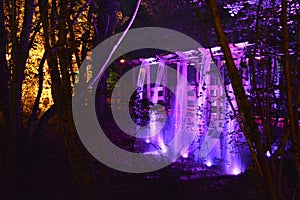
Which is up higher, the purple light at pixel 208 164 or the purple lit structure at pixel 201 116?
the purple lit structure at pixel 201 116

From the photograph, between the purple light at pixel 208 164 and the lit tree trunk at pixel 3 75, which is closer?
the lit tree trunk at pixel 3 75

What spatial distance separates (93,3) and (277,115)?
3351 millimetres

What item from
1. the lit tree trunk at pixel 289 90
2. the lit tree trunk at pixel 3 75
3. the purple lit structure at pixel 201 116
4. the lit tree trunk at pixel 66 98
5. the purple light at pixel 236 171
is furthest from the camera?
the purple light at pixel 236 171

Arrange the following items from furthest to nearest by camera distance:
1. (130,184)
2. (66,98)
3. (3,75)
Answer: (3,75)
(130,184)
(66,98)

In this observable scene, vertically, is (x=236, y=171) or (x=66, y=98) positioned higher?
(x=66, y=98)

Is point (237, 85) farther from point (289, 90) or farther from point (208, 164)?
point (208, 164)

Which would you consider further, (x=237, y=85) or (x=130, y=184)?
(x=130, y=184)

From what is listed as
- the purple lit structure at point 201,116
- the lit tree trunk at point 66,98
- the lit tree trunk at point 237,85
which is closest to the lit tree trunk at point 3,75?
the purple lit structure at point 201,116

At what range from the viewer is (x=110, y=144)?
7973 millimetres

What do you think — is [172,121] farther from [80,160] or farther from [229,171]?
[80,160]

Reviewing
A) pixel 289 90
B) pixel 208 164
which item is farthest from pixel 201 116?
pixel 289 90

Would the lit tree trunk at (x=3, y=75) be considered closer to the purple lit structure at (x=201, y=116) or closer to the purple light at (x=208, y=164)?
the purple lit structure at (x=201, y=116)

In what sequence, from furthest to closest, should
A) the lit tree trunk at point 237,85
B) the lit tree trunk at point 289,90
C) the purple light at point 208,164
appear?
the purple light at point 208,164
the lit tree trunk at point 289,90
the lit tree trunk at point 237,85

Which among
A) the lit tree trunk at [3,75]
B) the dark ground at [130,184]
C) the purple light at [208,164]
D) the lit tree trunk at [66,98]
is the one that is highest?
the lit tree trunk at [3,75]
